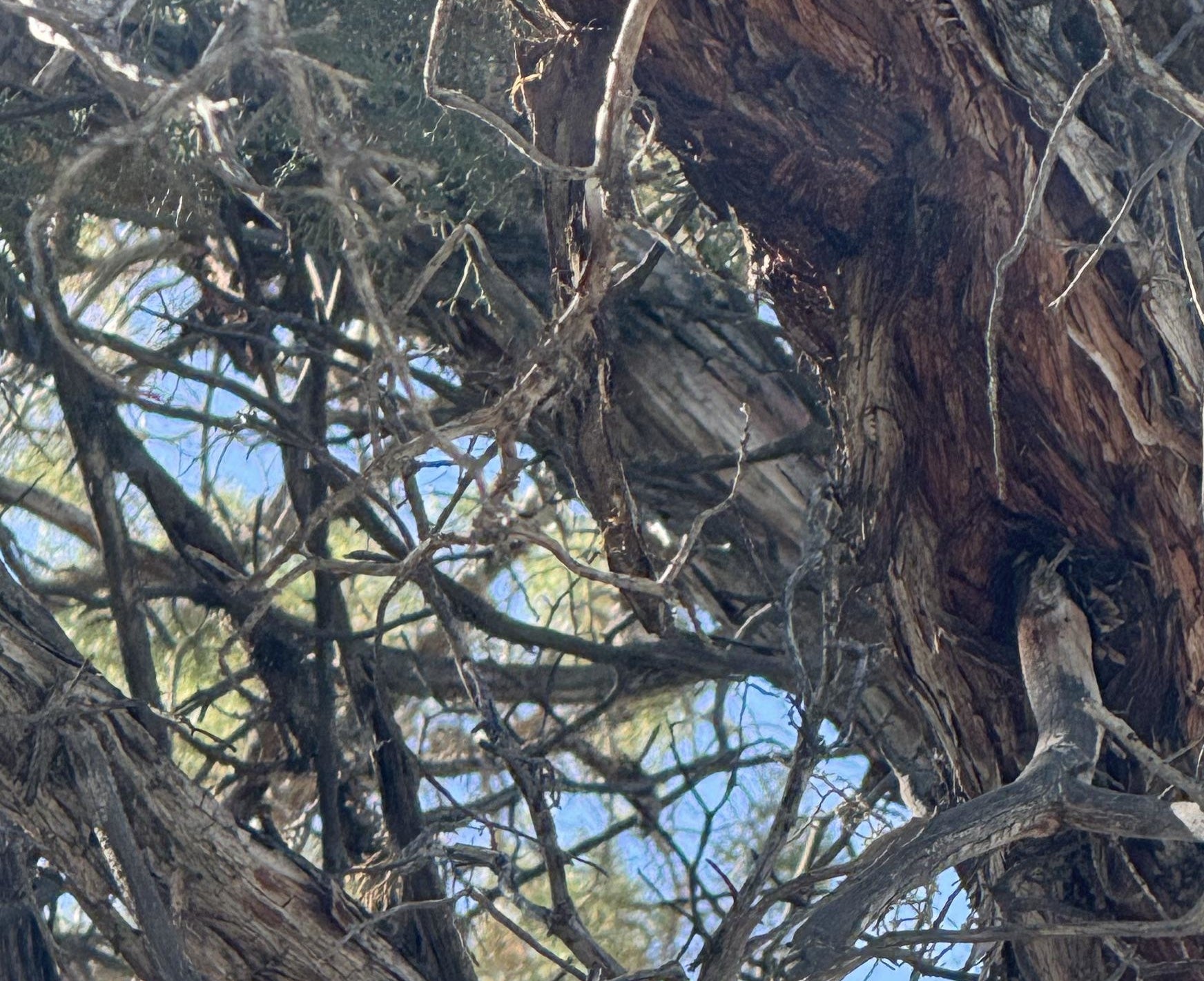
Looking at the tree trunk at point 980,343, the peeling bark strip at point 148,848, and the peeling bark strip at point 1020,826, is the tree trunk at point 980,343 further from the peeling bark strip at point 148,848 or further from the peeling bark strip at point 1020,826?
the peeling bark strip at point 148,848

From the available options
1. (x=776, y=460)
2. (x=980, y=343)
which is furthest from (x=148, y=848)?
(x=776, y=460)

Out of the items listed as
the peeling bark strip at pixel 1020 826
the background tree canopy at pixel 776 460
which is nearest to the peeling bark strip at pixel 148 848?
the background tree canopy at pixel 776 460

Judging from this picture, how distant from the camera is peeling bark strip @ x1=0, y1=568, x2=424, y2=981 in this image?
1.79 metres

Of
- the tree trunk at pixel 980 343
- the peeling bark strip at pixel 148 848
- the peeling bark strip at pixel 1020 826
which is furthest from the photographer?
the tree trunk at pixel 980 343

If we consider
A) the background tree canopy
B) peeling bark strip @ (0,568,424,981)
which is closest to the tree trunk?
the background tree canopy

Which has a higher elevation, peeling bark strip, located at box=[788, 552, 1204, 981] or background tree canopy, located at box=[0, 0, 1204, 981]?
background tree canopy, located at box=[0, 0, 1204, 981]

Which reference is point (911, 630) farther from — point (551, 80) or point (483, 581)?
point (483, 581)

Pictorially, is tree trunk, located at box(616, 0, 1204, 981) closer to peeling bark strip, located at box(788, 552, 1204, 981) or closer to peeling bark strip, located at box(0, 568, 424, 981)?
peeling bark strip, located at box(788, 552, 1204, 981)

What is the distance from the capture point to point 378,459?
1.72 meters

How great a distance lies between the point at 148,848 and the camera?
185 centimetres

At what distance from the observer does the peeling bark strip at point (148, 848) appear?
70.4 inches

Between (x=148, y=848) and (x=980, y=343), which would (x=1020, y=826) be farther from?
(x=148, y=848)

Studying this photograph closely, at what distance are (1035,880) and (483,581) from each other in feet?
6.65

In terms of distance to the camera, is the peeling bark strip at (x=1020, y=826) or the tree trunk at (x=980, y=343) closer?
the peeling bark strip at (x=1020, y=826)
